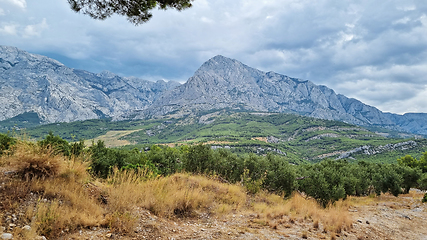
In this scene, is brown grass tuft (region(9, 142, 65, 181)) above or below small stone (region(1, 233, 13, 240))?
above

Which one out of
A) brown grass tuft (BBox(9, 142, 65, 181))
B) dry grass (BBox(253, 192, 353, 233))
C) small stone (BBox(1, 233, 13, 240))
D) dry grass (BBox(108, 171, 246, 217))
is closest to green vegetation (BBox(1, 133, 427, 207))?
dry grass (BBox(253, 192, 353, 233))

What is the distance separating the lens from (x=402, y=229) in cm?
969

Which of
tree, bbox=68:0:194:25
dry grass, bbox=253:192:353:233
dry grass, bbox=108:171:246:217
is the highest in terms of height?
tree, bbox=68:0:194:25

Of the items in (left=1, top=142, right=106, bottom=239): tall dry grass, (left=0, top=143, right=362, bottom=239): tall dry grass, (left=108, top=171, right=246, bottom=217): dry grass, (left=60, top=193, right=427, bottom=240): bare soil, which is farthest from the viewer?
(left=108, top=171, right=246, bottom=217): dry grass

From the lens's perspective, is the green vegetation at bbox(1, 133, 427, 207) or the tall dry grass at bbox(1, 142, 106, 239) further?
the green vegetation at bbox(1, 133, 427, 207)

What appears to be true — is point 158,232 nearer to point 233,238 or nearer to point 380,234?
point 233,238

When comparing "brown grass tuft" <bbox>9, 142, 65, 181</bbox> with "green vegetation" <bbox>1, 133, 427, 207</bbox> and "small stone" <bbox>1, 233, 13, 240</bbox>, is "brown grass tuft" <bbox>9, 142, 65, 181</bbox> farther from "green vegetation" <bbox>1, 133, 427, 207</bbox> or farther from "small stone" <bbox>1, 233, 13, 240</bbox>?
"green vegetation" <bbox>1, 133, 427, 207</bbox>

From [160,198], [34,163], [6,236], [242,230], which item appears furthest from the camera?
[160,198]

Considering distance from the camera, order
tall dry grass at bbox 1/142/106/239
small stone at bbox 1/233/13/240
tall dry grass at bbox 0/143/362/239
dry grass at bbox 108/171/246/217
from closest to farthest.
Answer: small stone at bbox 1/233/13/240 → tall dry grass at bbox 1/142/106/239 → tall dry grass at bbox 0/143/362/239 → dry grass at bbox 108/171/246/217

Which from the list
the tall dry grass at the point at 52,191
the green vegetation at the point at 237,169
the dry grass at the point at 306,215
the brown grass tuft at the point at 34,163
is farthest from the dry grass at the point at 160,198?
the green vegetation at the point at 237,169

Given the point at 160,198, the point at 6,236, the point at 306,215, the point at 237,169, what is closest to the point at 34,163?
the point at 6,236

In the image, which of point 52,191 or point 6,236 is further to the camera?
point 52,191

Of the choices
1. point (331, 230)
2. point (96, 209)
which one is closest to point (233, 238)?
point (96, 209)

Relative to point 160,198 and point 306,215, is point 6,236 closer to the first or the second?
point 160,198
